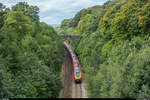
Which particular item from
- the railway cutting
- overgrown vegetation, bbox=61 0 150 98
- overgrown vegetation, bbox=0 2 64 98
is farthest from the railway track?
overgrown vegetation, bbox=0 2 64 98

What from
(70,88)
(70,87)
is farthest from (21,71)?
(70,87)

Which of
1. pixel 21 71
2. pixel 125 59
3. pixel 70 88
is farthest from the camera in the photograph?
pixel 70 88

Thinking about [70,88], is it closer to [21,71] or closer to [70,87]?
[70,87]

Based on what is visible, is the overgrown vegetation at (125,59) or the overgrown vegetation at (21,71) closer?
the overgrown vegetation at (21,71)

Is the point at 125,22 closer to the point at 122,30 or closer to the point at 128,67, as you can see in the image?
the point at 122,30

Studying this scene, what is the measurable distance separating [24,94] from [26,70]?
452cm

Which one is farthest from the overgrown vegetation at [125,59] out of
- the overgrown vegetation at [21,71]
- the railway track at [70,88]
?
the overgrown vegetation at [21,71]

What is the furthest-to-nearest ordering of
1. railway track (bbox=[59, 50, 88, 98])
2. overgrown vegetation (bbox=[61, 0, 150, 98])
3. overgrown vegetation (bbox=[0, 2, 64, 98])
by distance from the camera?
railway track (bbox=[59, 50, 88, 98]) < overgrown vegetation (bbox=[61, 0, 150, 98]) < overgrown vegetation (bbox=[0, 2, 64, 98])

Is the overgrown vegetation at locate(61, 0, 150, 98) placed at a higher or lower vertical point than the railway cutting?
higher

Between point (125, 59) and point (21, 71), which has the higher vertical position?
point (125, 59)

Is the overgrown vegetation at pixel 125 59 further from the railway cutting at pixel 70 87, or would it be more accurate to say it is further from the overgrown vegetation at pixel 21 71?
the overgrown vegetation at pixel 21 71

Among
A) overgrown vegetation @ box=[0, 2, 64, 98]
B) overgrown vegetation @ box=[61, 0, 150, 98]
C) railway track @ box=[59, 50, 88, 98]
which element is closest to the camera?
overgrown vegetation @ box=[0, 2, 64, 98]

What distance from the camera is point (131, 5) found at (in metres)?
31.3

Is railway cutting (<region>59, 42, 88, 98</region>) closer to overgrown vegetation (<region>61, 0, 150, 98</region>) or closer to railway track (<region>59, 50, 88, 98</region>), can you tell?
railway track (<region>59, 50, 88, 98</region>)
